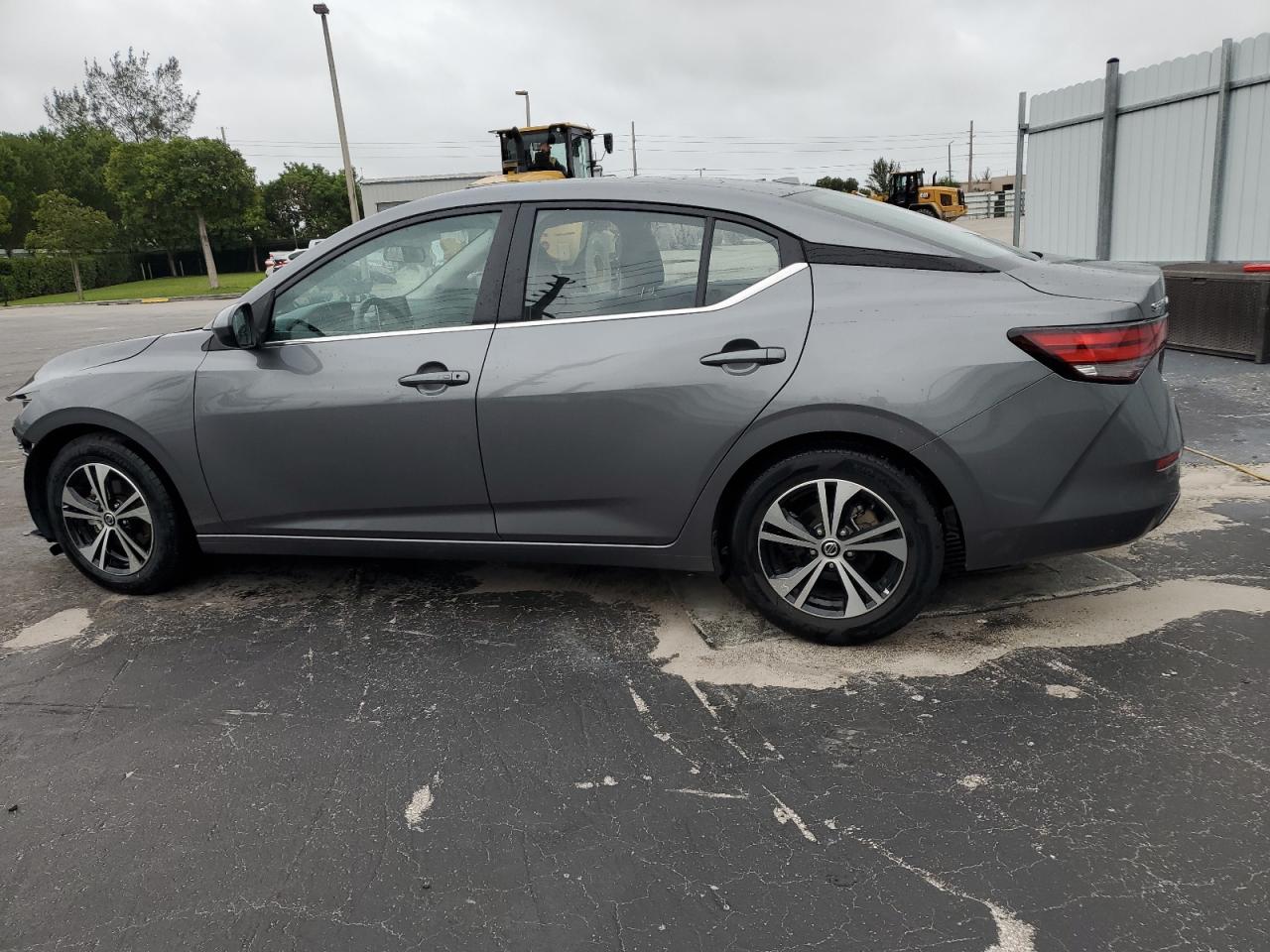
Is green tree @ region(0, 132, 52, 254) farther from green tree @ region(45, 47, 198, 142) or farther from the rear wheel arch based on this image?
the rear wheel arch

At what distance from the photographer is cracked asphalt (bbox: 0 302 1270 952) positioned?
2.22 metres

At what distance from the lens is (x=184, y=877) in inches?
95.0

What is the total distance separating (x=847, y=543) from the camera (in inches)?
133

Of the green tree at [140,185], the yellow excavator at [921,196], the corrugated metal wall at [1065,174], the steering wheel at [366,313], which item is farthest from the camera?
the green tree at [140,185]

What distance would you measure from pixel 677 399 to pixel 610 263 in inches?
23.4

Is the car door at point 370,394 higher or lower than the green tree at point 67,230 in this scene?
lower

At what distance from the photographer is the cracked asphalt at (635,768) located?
7.27 ft

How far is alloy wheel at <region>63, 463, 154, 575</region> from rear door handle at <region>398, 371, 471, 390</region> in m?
1.44

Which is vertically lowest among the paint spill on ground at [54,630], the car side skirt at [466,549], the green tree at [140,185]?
the paint spill on ground at [54,630]

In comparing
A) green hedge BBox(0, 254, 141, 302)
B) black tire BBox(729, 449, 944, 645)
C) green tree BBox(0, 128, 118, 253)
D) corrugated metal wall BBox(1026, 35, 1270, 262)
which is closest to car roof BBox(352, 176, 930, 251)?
black tire BBox(729, 449, 944, 645)

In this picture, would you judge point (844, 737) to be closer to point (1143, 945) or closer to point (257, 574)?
point (1143, 945)

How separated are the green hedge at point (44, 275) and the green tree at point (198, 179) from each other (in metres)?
7.66

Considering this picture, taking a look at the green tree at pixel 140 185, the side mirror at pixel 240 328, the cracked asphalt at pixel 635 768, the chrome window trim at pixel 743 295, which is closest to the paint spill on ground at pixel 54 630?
A: the cracked asphalt at pixel 635 768

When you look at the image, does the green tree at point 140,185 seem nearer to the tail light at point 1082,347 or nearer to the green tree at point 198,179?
the green tree at point 198,179
